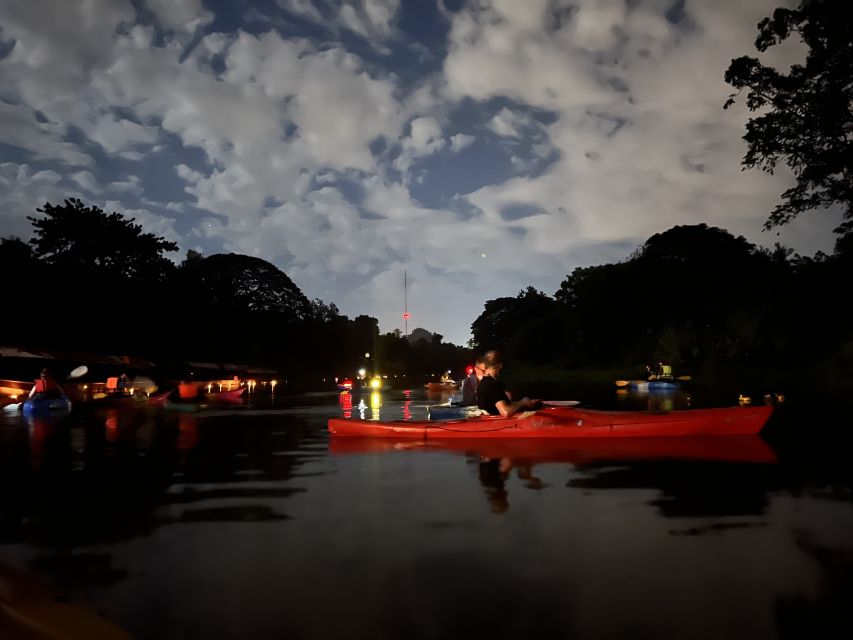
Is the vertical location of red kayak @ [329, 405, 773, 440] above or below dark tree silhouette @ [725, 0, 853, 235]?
below

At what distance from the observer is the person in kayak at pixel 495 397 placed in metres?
12.4

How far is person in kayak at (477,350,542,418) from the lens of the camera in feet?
40.7

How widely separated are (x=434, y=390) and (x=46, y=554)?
3231 cm

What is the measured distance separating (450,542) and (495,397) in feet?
23.5

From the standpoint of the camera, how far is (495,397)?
1278 cm

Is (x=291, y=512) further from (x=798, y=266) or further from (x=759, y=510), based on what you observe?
(x=798, y=266)

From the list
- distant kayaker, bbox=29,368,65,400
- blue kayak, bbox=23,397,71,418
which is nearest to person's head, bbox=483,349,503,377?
blue kayak, bbox=23,397,71,418

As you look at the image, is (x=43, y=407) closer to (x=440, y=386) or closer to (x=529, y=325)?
(x=440, y=386)

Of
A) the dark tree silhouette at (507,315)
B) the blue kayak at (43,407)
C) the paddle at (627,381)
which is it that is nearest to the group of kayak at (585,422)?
the blue kayak at (43,407)

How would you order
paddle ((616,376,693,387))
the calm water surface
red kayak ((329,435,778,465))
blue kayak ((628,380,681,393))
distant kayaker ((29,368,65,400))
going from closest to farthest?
the calm water surface → red kayak ((329,435,778,465)) → distant kayaker ((29,368,65,400)) → blue kayak ((628,380,681,393)) → paddle ((616,376,693,387))

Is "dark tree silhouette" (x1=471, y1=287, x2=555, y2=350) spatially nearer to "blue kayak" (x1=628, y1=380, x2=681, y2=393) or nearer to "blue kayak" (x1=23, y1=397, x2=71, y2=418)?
"blue kayak" (x1=628, y1=380, x2=681, y2=393)

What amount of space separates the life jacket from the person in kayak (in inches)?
689

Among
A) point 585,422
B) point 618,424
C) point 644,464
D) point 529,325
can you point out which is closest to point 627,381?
point 618,424

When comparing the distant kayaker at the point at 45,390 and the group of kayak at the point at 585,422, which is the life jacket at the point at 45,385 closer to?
the distant kayaker at the point at 45,390
